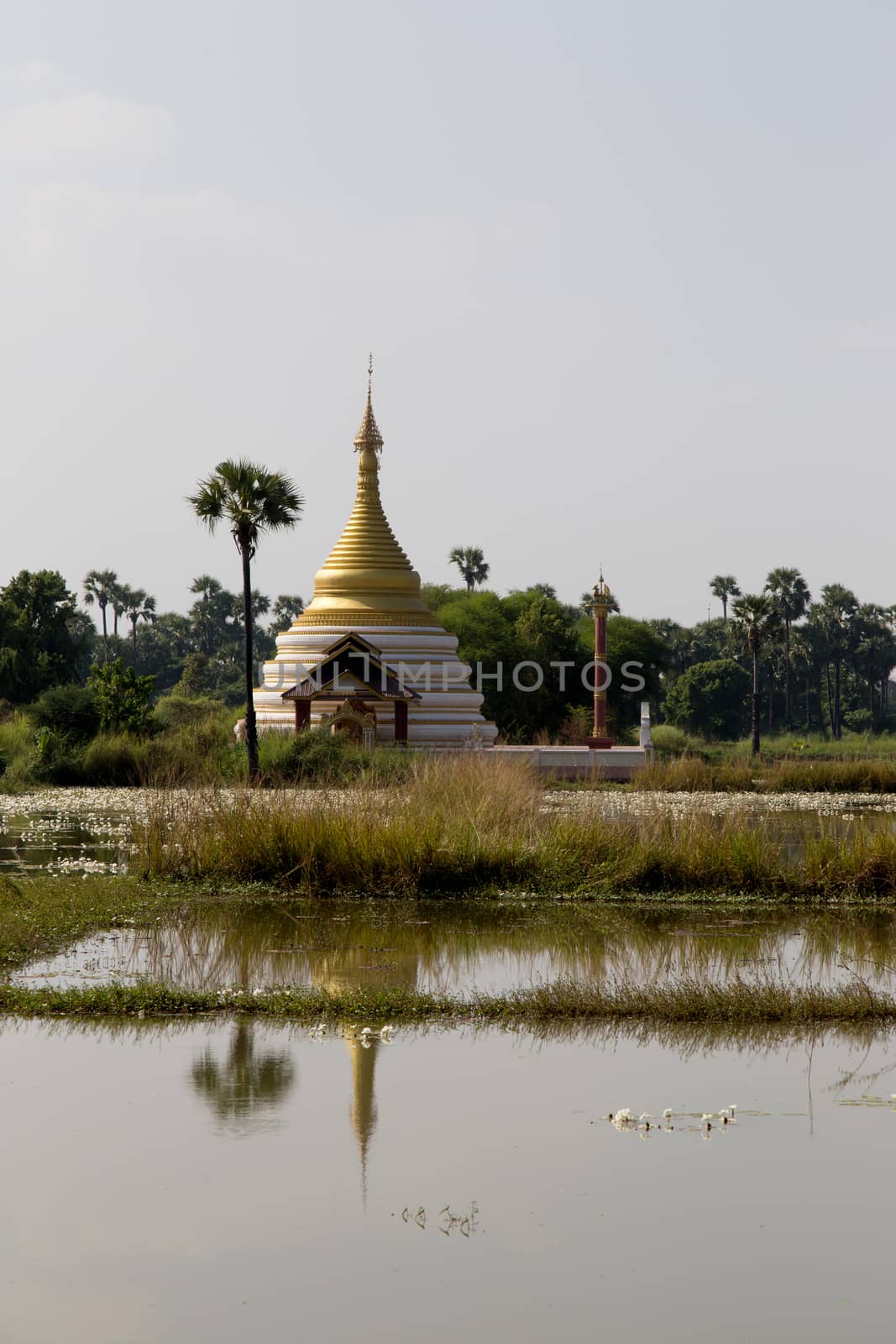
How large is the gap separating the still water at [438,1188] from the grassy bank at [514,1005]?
1.21 ft

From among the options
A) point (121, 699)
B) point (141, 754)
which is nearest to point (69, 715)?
point (121, 699)

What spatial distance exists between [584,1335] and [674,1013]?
485cm

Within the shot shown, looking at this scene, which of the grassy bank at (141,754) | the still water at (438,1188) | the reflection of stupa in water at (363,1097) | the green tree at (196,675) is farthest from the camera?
the green tree at (196,675)

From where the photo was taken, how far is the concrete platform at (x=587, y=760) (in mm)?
37906

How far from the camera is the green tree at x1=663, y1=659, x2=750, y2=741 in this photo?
75.1 meters

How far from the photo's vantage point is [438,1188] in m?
7.67

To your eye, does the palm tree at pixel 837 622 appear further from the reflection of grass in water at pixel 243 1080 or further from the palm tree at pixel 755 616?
the reflection of grass in water at pixel 243 1080

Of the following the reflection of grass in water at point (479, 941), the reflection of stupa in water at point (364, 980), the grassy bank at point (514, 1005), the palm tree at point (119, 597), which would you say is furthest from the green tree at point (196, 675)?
the grassy bank at point (514, 1005)

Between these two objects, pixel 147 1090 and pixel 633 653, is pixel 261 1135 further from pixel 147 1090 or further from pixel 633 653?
pixel 633 653

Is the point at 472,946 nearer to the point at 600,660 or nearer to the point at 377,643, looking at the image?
the point at 377,643

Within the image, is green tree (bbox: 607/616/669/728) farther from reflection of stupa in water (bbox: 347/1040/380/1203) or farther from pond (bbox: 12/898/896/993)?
reflection of stupa in water (bbox: 347/1040/380/1203)

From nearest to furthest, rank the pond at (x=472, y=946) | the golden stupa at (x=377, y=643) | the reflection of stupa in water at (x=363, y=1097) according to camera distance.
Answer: the reflection of stupa in water at (x=363, y=1097)
the pond at (x=472, y=946)
the golden stupa at (x=377, y=643)

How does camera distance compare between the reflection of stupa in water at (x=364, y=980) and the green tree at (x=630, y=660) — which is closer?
the reflection of stupa in water at (x=364, y=980)

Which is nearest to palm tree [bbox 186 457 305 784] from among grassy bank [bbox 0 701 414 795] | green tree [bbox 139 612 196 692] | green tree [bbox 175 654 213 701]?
grassy bank [bbox 0 701 414 795]
